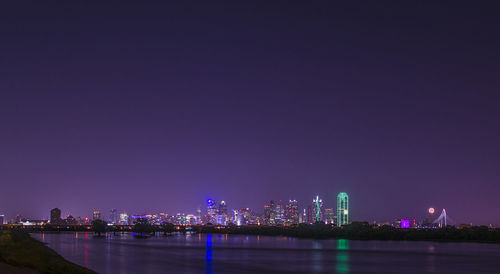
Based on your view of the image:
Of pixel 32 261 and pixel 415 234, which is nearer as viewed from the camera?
pixel 32 261

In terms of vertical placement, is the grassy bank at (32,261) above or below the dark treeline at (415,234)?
above

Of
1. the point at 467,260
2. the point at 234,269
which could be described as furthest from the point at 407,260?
the point at 234,269

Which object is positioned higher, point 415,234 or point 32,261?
point 32,261

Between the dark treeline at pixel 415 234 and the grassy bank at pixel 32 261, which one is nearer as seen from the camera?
the grassy bank at pixel 32 261

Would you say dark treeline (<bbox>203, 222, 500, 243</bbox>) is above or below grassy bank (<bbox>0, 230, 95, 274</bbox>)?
below

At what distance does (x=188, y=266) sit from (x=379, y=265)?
2298cm

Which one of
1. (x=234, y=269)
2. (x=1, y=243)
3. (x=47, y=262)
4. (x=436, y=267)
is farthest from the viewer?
(x=436, y=267)

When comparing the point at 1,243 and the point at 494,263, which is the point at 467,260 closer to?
the point at 494,263

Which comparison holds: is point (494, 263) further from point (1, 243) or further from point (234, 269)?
point (1, 243)

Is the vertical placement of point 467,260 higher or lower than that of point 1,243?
lower

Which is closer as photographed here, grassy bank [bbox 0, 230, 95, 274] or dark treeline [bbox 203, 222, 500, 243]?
grassy bank [bbox 0, 230, 95, 274]

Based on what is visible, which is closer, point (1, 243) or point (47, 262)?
point (47, 262)

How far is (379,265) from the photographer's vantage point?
6512 cm

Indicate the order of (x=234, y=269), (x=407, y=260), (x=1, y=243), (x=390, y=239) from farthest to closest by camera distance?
(x=390, y=239), (x=407, y=260), (x=234, y=269), (x=1, y=243)
